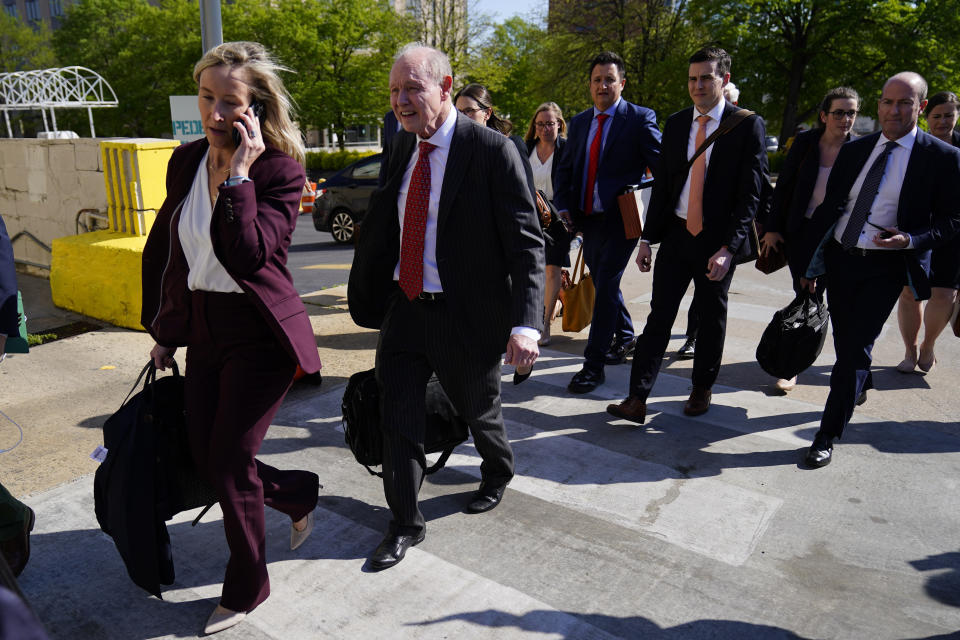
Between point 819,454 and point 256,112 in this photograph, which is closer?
point 256,112

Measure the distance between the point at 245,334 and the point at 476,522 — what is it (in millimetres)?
1426

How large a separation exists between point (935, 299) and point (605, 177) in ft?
8.55

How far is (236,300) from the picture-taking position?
2.65 m

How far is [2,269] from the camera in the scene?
9.02ft

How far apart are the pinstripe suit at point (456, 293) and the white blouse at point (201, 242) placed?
688 millimetres

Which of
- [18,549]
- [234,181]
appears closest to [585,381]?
[234,181]

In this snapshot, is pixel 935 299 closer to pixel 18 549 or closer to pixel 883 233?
pixel 883 233

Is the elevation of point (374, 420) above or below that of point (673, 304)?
below

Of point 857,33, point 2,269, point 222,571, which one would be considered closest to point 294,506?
point 222,571

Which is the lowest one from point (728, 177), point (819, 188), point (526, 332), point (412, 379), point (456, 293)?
point (412, 379)

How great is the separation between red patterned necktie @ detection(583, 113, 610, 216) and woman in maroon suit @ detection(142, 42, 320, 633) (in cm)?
292

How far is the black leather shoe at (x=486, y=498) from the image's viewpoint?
3.54 meters

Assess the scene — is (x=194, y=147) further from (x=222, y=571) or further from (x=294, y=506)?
(x=222, y=571)

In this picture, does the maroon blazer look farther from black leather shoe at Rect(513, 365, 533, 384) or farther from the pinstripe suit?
black leather shoe at Rect(513, 365, 533, 384)
